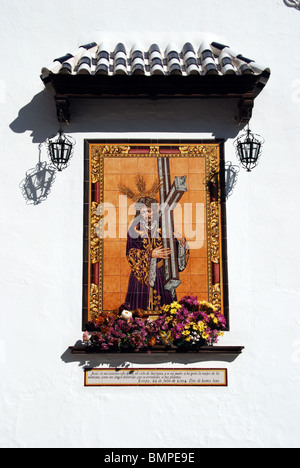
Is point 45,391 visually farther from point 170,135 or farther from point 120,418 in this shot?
point 170,135

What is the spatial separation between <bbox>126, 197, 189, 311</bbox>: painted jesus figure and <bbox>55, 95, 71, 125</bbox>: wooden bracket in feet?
4.99

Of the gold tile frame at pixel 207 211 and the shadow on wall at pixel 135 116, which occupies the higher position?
the shadow on wall at pixel 135 116

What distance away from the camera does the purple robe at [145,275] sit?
761 centimetres

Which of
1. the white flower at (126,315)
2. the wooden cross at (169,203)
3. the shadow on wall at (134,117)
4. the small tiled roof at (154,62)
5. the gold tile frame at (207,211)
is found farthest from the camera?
the shadow on wall at (134,117)

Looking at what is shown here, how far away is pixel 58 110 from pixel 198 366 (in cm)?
388

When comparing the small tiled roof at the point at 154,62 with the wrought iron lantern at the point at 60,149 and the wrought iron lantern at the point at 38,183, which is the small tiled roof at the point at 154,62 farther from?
the wrought iron lantern at the point at 38,183

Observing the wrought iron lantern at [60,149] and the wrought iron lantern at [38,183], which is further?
the wrought iron lantern at [38,183]

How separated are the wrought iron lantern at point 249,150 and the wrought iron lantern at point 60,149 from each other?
2.30 meters

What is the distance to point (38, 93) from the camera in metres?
8.00

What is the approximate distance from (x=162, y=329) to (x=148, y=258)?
0.99m

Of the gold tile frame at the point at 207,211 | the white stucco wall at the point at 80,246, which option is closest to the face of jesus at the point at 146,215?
the gold tile frame at the point at 207,211

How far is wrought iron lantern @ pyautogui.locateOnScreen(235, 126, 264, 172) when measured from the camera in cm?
764
